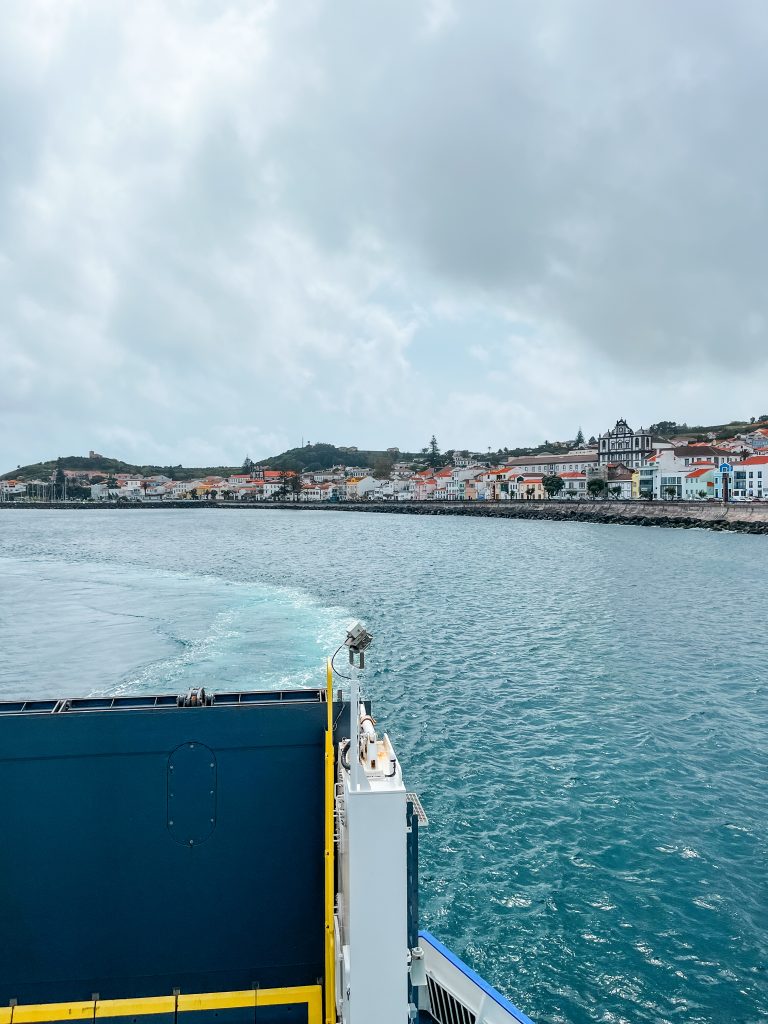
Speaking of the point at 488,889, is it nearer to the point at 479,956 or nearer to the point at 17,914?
the point at 479,956

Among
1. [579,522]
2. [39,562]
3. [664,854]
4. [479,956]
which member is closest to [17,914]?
[479,956]

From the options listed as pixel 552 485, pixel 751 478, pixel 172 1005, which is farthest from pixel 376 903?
pixel 552 485

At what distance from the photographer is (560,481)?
11231 cm

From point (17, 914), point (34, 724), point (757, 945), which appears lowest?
point (757, 945)

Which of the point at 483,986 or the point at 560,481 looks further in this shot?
the point at 560,481

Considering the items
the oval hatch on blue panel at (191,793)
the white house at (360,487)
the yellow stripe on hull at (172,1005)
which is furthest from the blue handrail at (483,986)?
the white house at (360,487)

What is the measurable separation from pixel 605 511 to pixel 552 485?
26.4m

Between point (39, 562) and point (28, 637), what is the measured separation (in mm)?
24985

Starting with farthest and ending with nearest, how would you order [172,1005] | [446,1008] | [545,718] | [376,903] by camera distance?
[545,718], [446,1008], [172,1005], [376,903]

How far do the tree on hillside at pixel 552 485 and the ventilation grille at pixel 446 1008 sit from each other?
362 ft

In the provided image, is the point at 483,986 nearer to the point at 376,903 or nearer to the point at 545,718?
the point at 376,903

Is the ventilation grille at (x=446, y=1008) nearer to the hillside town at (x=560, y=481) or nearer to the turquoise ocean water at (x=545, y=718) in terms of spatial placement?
the turquoise ocean water at (x=545, y=718)

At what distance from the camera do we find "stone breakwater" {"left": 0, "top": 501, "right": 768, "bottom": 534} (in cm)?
6500

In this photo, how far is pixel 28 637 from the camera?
870 inches
